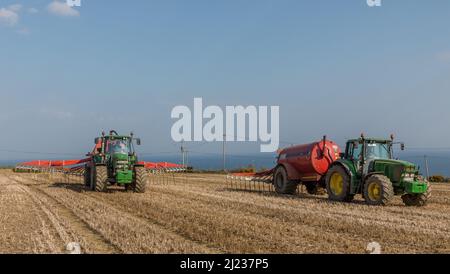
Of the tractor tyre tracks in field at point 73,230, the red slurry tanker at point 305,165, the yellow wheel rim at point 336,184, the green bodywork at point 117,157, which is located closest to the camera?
the tractor tyre tracks in field at point 73,230

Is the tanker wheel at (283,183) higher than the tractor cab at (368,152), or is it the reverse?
the tractor cab at (368,152)

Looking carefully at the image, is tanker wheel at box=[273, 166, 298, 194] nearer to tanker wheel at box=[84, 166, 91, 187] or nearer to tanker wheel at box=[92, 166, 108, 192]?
tanker wheel at box=[92, 166, 108, 192]

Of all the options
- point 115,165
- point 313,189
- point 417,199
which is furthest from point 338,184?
point 115,165

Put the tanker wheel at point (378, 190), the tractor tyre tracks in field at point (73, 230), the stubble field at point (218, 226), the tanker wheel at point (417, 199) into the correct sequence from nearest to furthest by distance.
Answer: the tractor tyre tracks in field at point (73, 230)
the stubble field at point (218, 226)
the tanker wheel at point (378, 190)
the tanker wheel at point (417, 199)

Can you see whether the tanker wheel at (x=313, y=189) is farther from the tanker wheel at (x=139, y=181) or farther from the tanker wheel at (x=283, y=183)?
the tanker wheel at (x=139, y=181)

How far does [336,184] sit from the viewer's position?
1741cm

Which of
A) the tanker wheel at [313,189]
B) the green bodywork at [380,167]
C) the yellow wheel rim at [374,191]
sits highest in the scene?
the green bodywork at [380,167]

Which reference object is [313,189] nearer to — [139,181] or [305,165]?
[305,165]

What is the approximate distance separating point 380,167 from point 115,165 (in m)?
10.4

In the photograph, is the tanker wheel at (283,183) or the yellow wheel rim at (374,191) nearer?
the yellow wheel rim at (374,191)

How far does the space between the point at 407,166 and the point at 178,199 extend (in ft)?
24.7

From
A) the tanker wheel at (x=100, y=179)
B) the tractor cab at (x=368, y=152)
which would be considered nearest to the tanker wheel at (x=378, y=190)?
the tractor cab at (x=368, y=152)

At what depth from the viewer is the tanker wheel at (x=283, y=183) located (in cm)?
2009
